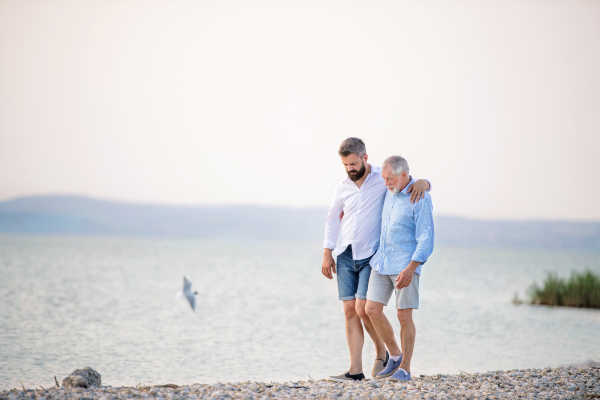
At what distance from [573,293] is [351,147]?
46.1 ft

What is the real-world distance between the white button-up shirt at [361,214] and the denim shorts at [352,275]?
0.06m

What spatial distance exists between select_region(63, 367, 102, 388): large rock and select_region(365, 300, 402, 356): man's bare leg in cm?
226

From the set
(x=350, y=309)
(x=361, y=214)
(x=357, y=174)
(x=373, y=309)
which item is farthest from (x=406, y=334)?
(x=357, y=174)

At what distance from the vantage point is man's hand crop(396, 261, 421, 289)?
3982 millimetres

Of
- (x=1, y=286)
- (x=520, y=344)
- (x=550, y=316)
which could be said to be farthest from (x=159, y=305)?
(x=550, y=316)

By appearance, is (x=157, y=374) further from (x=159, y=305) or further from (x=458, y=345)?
(x=159, y=305)

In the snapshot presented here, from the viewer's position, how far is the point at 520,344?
10266mm

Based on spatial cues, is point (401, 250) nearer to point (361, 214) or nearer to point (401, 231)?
point (401, 231)

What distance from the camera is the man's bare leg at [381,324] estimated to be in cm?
429

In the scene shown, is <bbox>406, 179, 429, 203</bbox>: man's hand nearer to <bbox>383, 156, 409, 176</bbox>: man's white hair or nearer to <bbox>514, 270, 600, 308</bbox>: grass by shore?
<bbox>383, 156, 409, 176</bbox>: man's white hair

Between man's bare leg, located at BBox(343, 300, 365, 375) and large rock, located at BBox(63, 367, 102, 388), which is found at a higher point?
man's bare leg, located at BBox(343, 300, 365, 375)

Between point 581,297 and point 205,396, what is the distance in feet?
48.8

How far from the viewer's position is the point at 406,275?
13.2 ft

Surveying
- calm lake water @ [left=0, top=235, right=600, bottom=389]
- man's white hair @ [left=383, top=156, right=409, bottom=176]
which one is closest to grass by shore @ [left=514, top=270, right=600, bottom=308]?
calm lake water @ [left=0, top=235, right=600, bottom=389]
